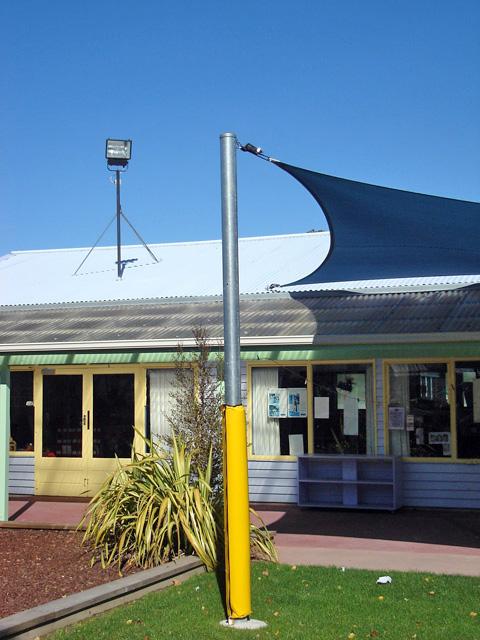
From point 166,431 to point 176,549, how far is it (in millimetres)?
5631

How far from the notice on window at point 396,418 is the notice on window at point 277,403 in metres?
1.64

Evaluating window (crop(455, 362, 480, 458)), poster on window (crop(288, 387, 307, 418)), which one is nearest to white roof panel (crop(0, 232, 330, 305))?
poster on window (crop(288, 387, 307, 418))

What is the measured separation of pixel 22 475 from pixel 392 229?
27.7 ft

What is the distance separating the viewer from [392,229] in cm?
934

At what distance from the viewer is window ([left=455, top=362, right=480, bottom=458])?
12.6m

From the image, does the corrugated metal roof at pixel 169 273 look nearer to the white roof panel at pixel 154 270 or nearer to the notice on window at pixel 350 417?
the white roof panel at pixel 154 270

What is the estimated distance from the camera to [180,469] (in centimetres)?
906

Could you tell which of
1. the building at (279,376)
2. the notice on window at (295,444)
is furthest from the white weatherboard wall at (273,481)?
the notice on window at (295,444)

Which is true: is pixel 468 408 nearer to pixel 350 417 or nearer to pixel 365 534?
pixel 350 417

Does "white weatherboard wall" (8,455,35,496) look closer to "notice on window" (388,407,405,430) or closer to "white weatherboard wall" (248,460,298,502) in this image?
"white weatherboard wall" (248,460,298,502)

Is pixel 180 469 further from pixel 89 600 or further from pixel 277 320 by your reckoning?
pixel 277 320

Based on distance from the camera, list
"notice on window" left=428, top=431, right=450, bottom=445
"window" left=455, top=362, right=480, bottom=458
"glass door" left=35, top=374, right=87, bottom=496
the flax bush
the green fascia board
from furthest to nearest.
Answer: "glass door" left=35, top=374, right=87, bottom=496 → "notice on window" left=428, top=431, right=450, bottom=445 → "window" left=455, top=362, right=480, bottom=458 → the green fascia board → the flax bush

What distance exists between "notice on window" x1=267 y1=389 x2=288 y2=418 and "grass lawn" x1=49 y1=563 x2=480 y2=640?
5.47m

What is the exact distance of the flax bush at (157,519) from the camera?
330 inches
